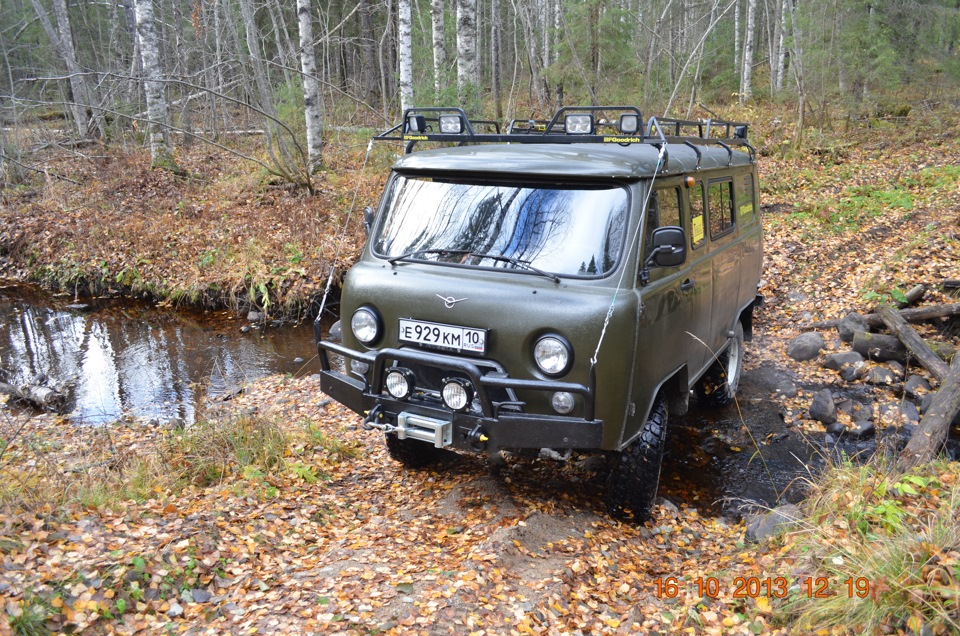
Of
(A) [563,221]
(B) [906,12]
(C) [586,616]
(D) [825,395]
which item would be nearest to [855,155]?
(B) [906,12]

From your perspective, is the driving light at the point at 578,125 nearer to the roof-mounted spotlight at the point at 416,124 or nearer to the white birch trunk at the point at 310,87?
the roof-mounted spotlight at the point at 416,124

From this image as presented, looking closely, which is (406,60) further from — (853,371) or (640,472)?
(640,472)

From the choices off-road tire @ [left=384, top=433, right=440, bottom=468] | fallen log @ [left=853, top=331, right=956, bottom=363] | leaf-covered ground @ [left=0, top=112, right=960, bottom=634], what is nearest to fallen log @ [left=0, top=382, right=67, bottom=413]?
leaf-covered ground @ [left=0, top=112, right=960, bottom=634]

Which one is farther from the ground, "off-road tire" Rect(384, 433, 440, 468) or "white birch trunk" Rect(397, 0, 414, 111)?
"white birch trunk" Rect(397, 0, 414, 111)

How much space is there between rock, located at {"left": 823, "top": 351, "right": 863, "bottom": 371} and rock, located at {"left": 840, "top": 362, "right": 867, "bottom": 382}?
0.18ft

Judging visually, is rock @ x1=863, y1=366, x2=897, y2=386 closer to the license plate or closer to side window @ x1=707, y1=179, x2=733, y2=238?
side window @ x1=707, y1=179, x2=733, y2=238

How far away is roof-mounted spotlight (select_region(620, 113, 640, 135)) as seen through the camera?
Result: 5188mm

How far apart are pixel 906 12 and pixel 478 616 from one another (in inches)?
836

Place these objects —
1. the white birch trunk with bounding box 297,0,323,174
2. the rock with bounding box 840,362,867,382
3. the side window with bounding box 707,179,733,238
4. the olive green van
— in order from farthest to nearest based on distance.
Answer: the white birch trunk with bounding box 297,0,323,174, the rock with bounding box 840,362,867,382, the side window with bounding box 707,179,733,238, the olive green van

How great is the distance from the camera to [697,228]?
580cm

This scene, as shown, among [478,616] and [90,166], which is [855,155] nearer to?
[478,616]

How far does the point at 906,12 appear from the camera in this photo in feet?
61.8

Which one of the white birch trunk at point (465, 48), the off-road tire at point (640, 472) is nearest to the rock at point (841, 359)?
the off-road tire at point (640, 472)

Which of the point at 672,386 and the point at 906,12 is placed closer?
the point at 672,386
